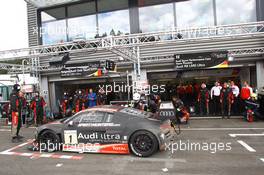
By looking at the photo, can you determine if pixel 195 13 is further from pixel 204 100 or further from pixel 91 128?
A: pixel 91 128

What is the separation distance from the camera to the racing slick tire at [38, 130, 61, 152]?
7545mm

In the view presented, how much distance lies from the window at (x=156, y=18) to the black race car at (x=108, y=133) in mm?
9267

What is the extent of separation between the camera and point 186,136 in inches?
364

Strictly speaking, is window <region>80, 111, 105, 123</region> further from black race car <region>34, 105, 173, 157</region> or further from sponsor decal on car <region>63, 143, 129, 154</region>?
sponsor decal on car <region>63, 143, 129, 154</region>

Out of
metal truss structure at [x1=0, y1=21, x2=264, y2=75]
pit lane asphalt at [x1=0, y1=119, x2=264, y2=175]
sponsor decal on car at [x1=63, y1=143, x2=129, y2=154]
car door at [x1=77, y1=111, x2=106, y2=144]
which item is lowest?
pit lane asphalt at [x1=0, y1=119, x2=264, y2=175]

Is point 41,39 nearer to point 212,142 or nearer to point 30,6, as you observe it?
point 30,6

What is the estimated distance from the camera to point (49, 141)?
7.65m

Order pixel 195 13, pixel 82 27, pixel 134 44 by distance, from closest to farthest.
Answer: pixel 134 44 < pixel 195 13 < pixel 82 27

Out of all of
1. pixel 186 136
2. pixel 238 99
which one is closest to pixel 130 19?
pixel 238 99

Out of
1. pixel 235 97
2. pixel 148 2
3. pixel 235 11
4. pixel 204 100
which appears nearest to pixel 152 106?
pixel 204 100

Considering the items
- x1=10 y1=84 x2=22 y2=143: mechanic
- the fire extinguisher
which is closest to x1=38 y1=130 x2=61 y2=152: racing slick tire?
x1=10 y1=84 x2=22 y2=143: mechanic

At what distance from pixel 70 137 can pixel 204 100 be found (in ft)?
28.5

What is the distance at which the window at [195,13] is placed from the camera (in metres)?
14.9

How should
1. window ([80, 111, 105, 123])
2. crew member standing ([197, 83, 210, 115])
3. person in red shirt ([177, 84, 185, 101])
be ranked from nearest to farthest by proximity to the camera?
window ([80, 111, 105, 123])
crew member standing ([197, 83, 210, 115])
person in red shirt ([177, 84, 185, 101])
